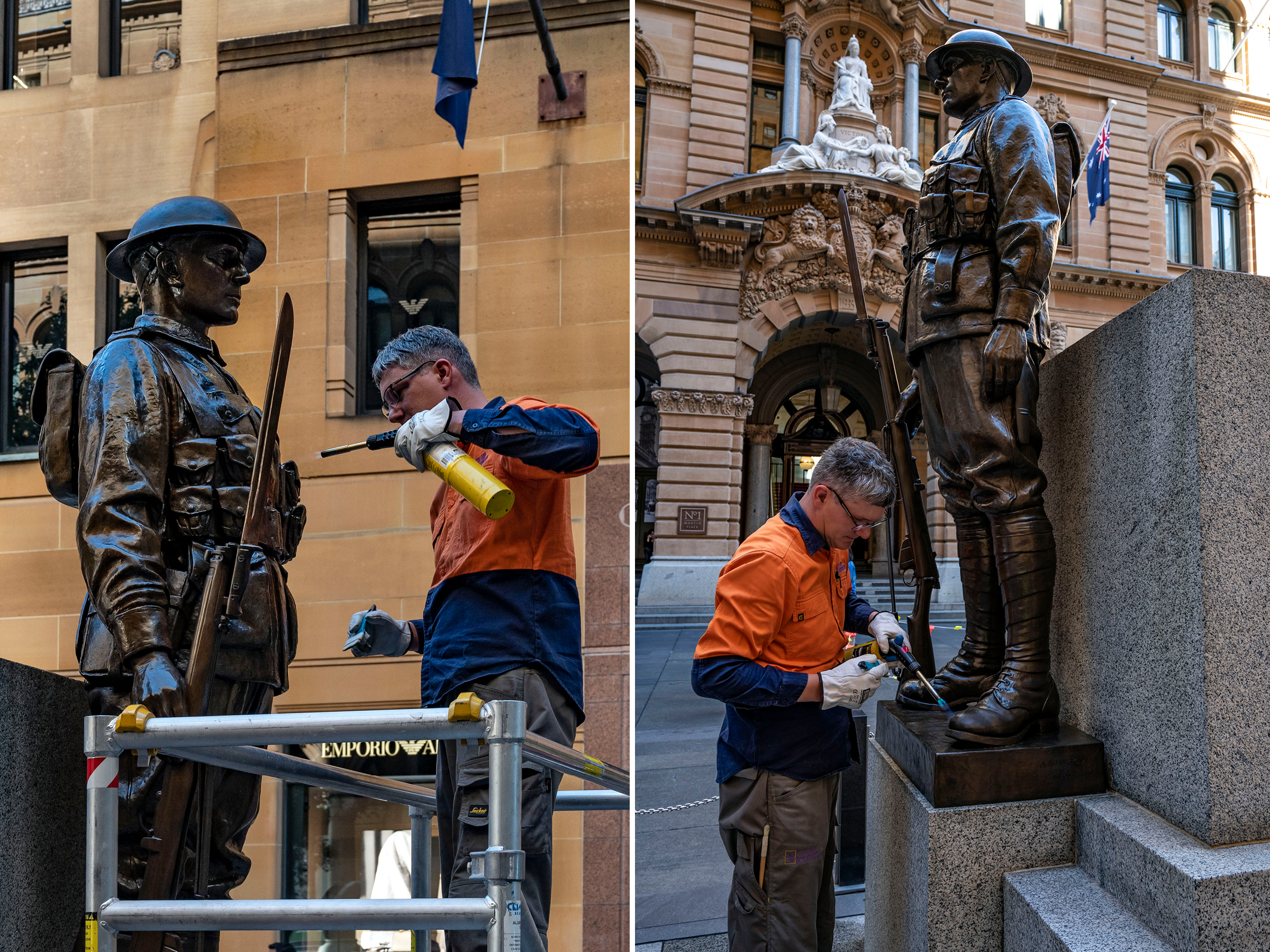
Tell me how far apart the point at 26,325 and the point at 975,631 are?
18.9 ft

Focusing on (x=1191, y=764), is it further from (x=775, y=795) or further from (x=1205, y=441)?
(x=775, y=795)

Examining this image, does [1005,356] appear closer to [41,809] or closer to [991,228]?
[991,228]

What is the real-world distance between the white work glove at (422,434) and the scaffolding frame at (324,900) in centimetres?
76

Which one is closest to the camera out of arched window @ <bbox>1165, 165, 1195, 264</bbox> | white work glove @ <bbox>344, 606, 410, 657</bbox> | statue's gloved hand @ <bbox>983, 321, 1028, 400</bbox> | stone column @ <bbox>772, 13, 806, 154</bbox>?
statue's gloved hand @ <bbox>983, 321, 1028, 400</bbox>

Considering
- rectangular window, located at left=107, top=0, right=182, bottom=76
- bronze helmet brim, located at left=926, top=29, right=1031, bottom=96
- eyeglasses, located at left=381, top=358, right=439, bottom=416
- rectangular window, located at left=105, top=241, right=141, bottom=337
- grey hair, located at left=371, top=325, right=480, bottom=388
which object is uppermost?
rectangular window, located at left=107, top=0, right=182, bottom=76

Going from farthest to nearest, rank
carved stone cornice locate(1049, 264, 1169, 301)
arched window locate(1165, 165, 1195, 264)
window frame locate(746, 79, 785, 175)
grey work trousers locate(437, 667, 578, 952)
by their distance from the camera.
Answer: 1. arched window locate(1165, 165, 1195, 264)
2. carved stone cornice locate(1049, 264, 1169, 301)
3. window frame locate(746, 79, 785, 175)
4. grey work trousers locate(437, 667, 578, 952)

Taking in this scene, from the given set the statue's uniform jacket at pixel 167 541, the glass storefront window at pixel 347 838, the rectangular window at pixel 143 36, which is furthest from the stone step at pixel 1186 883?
the rectangular window at pixel 143 36

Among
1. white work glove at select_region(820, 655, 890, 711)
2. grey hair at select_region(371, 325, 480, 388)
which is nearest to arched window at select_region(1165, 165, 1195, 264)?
white work glove at select_region(820, 655, 890, 711)

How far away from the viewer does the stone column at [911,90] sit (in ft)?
76.6

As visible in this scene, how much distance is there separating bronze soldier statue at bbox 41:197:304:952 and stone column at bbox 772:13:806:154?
20.9 m

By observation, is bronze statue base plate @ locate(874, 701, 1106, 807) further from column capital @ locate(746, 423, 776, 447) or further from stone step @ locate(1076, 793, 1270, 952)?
column capital @ locate(746, 423, 776, 447)

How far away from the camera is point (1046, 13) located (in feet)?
83.1

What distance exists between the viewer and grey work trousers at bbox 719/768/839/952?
2.47 metres

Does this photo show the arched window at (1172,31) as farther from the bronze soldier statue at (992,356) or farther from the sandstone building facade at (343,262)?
the bronze soldier statue at (992,356)
